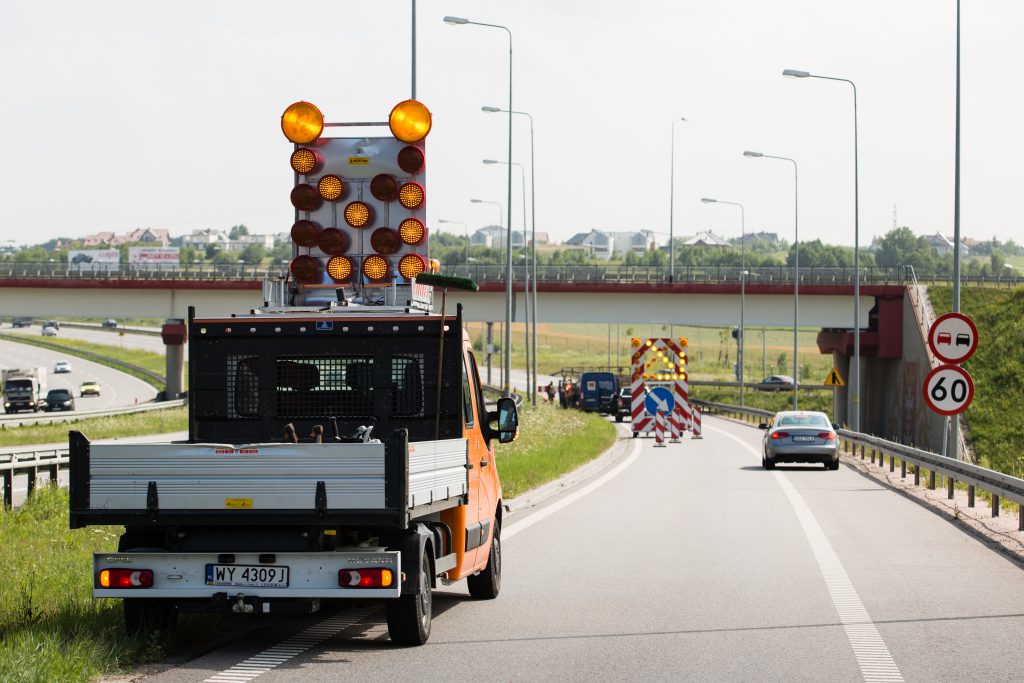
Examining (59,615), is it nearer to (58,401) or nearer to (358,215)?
(358,215)

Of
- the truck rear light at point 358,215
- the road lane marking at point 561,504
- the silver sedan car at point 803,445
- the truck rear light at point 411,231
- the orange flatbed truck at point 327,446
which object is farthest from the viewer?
the silver sedan car at point 803,445

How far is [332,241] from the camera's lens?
496 inches

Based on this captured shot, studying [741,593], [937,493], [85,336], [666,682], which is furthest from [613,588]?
[85,336]

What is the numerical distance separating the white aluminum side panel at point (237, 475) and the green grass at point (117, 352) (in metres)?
111

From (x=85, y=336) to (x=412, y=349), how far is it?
182 meters

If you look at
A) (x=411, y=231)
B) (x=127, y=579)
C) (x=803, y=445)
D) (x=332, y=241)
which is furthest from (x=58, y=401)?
(x=127, y=579)

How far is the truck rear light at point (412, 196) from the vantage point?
41.5 ft

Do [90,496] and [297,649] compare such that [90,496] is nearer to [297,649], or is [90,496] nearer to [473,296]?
[297,649]

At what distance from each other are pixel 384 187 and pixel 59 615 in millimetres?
4228

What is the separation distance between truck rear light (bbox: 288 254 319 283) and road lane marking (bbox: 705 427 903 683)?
4.82 m

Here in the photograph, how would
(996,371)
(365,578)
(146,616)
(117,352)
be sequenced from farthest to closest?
(117,352)
(996,371)
(146,616)
(365,578)

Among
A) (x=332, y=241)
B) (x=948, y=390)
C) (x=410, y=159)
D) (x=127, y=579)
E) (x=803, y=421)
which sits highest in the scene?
(x=410, y=159)

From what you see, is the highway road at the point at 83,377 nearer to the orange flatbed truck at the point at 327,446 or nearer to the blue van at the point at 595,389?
the blue van at the point at 595,389

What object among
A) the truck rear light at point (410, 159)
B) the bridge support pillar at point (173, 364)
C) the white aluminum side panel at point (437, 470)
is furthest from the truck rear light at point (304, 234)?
the bridge support pillar at point (173, 364)
